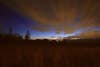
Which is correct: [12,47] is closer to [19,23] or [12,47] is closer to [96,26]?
[19,23]

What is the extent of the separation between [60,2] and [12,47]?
43 cm

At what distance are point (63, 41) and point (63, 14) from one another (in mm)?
186

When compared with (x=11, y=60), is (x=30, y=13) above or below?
above

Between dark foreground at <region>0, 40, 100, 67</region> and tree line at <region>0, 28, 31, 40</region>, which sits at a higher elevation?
tree line at <region>0, 28, 31, 40</region>

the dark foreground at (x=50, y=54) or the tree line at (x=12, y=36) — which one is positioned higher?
the tree line at (x=12, y=36)

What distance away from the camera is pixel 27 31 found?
64.7 inches

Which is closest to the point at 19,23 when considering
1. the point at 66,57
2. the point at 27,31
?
the point at 27,31

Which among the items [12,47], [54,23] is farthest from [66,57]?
[12,47]

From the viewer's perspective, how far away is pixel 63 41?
5.28 ft

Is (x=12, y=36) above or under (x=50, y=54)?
above

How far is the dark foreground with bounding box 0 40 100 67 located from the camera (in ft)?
5.24

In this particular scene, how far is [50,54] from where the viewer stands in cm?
161

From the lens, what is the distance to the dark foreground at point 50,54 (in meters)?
1.60

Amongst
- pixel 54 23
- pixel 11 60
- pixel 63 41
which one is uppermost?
pixel 54 23
